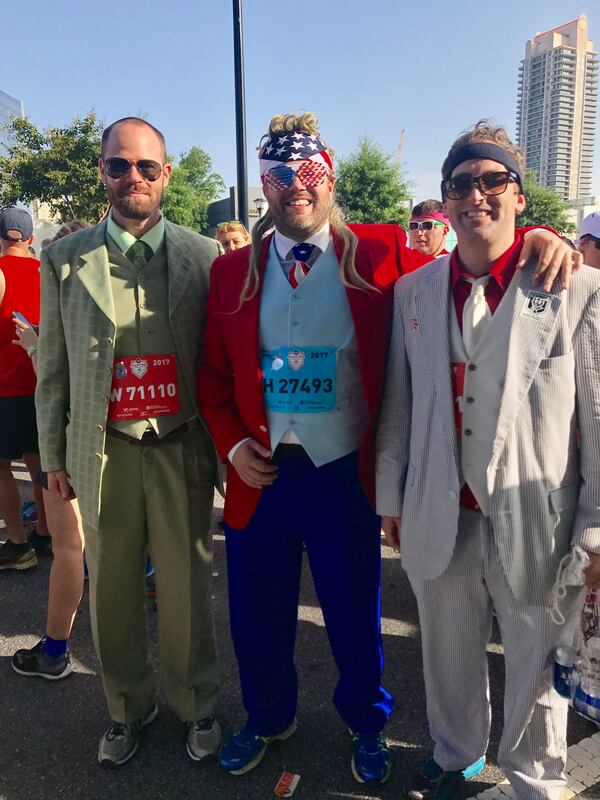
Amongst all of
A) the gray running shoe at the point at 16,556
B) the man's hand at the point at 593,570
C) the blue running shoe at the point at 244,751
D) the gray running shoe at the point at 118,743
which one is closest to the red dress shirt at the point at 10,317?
the gray running shoe at the point at 16,556

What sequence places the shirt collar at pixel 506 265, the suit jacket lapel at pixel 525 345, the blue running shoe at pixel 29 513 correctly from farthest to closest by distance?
the blue running shoe at pixel 29 513 → the shirt collar at pixel 506 265 → the suit jacket lapel at pixel 525 345

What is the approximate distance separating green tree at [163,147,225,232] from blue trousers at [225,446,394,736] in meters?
18.1

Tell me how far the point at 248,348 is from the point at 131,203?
68 cm

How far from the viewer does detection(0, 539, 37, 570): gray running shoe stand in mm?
3869

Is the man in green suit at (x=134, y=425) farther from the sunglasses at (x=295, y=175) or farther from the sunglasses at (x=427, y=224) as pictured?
the sunglasses at (x=427, y=224)

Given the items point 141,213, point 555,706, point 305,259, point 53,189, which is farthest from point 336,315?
point 53,189

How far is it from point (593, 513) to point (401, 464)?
1.93 ft

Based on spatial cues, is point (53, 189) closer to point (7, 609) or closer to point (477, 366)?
point (7, 609)

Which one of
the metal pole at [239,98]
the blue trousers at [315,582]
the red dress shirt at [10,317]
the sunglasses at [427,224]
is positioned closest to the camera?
the blue trousers at [315,582]

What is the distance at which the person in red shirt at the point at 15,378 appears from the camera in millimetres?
3812

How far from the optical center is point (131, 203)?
2152 millimetres

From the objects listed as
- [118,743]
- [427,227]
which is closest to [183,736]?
[118,743]

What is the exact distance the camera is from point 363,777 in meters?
2.18

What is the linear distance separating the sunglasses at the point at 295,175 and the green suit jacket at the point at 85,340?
48 centimetres
